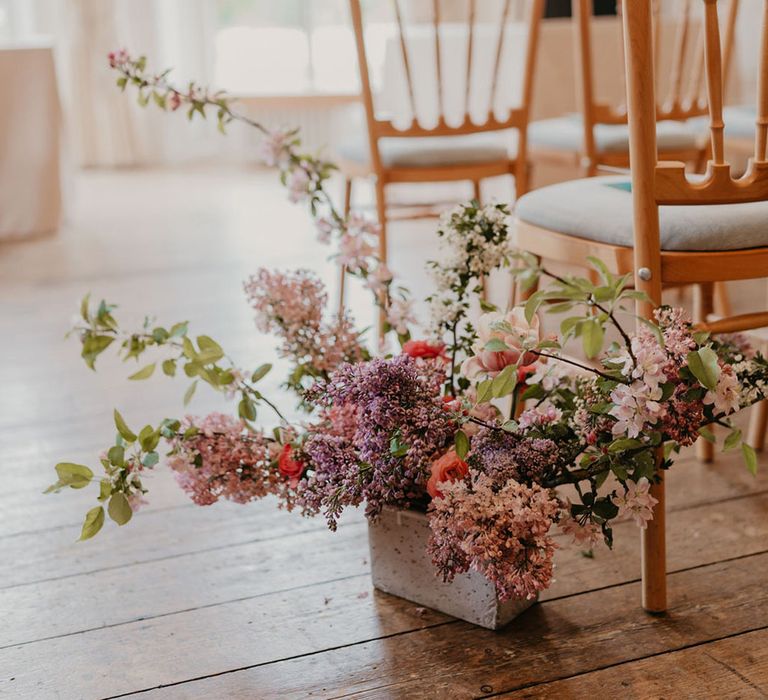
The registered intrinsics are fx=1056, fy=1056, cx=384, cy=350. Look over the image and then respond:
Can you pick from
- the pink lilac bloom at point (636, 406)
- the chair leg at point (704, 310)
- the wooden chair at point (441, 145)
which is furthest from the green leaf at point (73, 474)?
the wooden chair at point (441, 145)

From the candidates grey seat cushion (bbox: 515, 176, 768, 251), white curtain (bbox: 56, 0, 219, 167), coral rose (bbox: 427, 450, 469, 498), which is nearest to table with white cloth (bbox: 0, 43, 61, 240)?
white curtain (bbox: 56, 0, 219, 167)

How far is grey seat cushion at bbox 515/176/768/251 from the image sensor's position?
1280 millimetres

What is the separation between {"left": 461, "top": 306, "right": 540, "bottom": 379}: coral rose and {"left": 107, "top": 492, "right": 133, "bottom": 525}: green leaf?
402 mm

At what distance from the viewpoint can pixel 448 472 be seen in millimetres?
1146

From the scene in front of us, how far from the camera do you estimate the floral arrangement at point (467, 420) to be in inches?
41.4

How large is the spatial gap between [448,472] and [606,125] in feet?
5.56

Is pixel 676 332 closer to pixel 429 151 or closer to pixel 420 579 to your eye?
pixel 420 579

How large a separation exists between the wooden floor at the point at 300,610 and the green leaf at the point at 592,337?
41 cm

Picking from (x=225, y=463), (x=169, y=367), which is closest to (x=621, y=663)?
(x=225, y=463)

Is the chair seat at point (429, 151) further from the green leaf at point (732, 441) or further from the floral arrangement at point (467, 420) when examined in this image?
the green leaf at point (732, 441)

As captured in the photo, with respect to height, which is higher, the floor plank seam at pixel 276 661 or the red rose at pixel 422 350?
the red rose at pixel 422 350

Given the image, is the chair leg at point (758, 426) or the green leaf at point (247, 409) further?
the chair leg at point (758, 426)

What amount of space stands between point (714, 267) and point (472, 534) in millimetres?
480

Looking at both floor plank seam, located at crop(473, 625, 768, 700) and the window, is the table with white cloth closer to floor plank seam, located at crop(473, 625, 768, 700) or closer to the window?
the window
